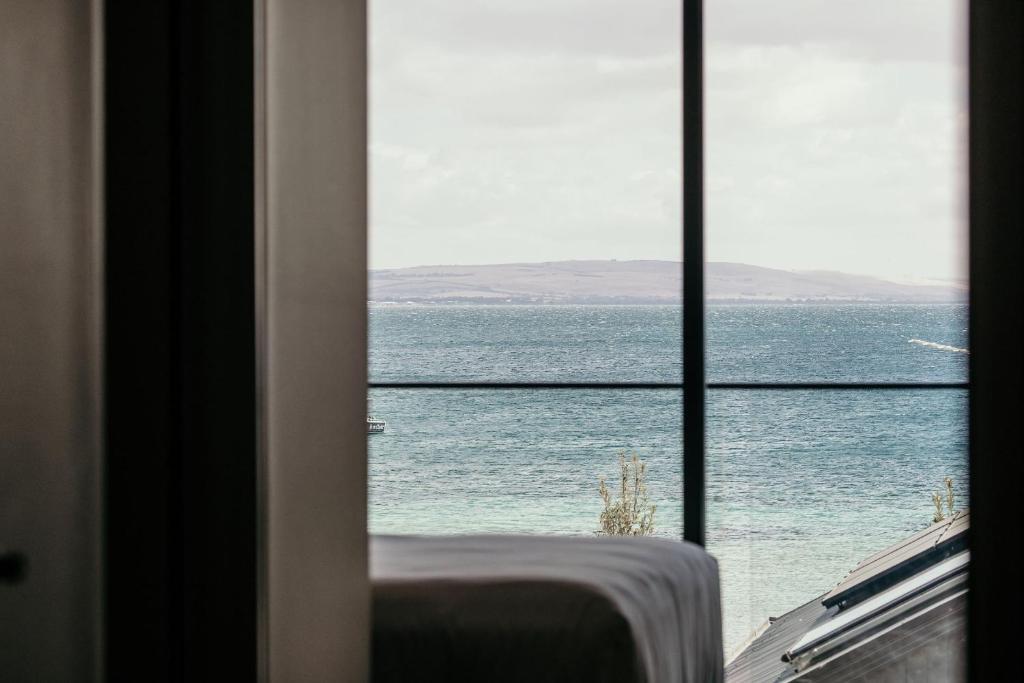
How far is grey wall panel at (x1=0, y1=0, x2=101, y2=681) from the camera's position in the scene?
0.86 metres

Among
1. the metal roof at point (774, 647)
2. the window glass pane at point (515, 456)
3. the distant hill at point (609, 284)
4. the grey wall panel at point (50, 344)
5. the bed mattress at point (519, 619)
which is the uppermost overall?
the distant hill at point (609, 284)

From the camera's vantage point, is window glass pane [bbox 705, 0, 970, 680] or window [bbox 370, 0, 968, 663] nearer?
window glass pane [bbox 705, 0, 970, 680]

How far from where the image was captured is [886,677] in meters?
1.18

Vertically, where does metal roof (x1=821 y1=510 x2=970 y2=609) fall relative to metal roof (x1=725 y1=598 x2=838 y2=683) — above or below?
above

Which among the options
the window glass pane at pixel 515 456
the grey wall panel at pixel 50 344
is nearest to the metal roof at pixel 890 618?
the grey wall panel at pixel 50 344

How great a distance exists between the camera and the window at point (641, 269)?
8789mm

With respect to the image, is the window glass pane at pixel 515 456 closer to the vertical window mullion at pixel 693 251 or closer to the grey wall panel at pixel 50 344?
→ the vertical window mullion at pixel 693 251

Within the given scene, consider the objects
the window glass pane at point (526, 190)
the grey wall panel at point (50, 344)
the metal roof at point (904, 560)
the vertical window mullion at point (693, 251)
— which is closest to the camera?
the metal roof at point (904, 560)

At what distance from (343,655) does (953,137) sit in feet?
2.44

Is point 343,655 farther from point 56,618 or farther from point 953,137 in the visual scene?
point 953,137

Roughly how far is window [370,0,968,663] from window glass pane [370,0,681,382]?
4cm

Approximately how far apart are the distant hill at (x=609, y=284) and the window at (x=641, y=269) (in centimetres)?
5

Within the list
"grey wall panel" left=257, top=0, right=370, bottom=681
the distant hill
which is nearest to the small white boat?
"grey wall panel" left=257, top=0, right=370, bottom=681

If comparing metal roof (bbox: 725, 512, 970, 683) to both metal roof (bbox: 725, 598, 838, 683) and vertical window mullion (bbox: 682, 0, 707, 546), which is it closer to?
metal roof (bbox: 725, 598, 838, 683)
